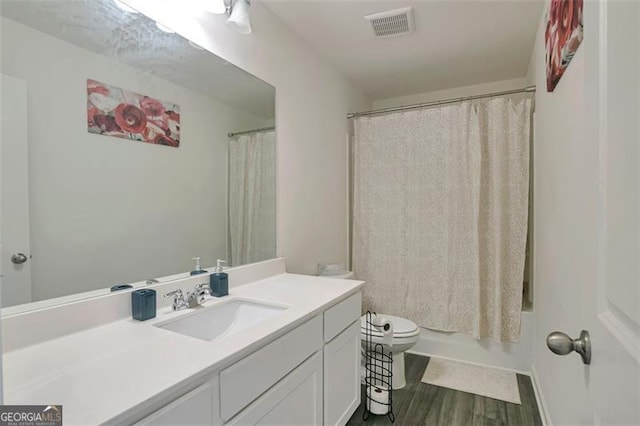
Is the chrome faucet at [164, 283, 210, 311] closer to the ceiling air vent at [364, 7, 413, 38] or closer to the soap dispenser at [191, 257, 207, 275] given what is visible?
the soap dispenser at [191, 257, 207, 275]

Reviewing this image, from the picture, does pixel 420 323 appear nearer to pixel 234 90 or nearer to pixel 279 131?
pixel 279 131

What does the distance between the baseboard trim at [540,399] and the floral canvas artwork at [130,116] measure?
7.71 ft

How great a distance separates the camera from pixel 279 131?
2.05 metres

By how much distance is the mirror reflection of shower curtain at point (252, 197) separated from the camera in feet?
5.78

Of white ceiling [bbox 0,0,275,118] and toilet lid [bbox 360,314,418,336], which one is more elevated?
white ceiling [bbox 0,0,275,118]

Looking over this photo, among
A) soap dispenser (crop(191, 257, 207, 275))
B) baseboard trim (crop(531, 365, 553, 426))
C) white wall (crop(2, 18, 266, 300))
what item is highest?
white wall (crop(2, 18, 266, 300))

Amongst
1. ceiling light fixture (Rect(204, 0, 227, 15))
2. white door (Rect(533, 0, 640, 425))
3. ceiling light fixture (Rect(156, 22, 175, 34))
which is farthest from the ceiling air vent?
white door (Rect(533, 0, 640, 425))

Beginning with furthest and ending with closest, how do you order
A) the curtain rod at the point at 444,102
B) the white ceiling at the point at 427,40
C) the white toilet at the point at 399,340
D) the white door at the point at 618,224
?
the curtain rod at the point at 444,102
the white toilet at the point at 399,340
the white ceiling at the point at 427,40
the white door at the point at 618,224

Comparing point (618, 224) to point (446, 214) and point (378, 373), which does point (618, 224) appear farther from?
point (446, 214)

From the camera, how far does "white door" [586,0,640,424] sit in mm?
439

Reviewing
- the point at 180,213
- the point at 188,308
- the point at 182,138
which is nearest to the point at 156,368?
the point at 188,308

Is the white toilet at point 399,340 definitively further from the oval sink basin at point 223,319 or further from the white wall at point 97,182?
the white wall at point 97,182

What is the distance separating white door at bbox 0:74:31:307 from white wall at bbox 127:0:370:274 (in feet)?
2.07

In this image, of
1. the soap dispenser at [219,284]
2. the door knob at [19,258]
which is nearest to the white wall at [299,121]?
the soap dispenser at [219,284]
